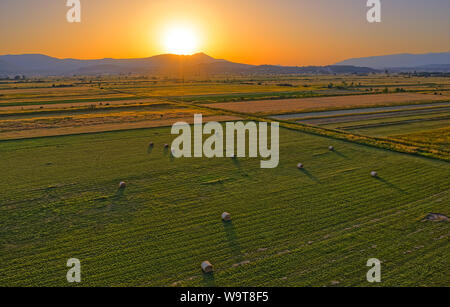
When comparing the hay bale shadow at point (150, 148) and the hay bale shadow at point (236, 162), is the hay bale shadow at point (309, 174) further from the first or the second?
the hay bale shadow at point (150, 148)

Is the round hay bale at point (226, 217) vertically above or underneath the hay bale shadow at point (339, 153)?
underneath

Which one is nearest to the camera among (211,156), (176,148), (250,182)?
(250,182)

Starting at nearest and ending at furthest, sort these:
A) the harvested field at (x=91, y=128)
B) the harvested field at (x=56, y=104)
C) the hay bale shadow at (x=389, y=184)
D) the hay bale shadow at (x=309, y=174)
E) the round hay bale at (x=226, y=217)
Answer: the round hay bale at (x=226, y=217), the hay bale shadow at (x=389, y=184), the hay bale shadow at (x=309, y=174), the harvested field at (x=91, y=128), the harvested field at (x=56, y=104)

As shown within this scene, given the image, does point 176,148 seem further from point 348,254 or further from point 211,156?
point 348,254

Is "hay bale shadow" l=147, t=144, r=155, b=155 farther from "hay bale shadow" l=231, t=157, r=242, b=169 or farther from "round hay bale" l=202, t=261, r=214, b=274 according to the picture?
"round hay bale" l=202, t=261, r=214, b=274

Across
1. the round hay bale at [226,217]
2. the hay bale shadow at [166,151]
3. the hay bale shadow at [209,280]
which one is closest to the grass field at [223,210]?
the hay bale shadow at [209,280]

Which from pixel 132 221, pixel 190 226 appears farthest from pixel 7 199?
pixel 190 226
